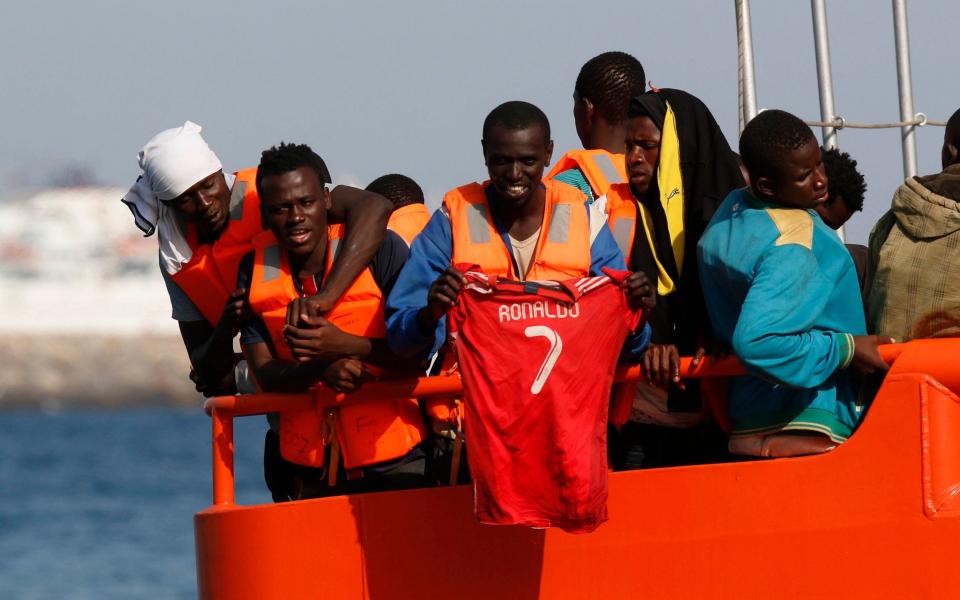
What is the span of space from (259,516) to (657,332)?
1400mm

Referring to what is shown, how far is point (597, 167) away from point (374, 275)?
0.96 meters

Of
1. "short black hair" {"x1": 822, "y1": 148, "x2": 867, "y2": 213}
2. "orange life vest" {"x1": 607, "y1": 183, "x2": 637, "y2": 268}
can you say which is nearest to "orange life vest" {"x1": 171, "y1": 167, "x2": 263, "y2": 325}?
"orange life vest" {"x1": 607, "y1": 183, "x2": 637, "y2": 268}

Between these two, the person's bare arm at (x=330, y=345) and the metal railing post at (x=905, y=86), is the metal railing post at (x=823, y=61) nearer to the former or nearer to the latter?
the metal railing post at (x=905, y=86)

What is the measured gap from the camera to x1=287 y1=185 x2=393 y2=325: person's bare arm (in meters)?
5.22

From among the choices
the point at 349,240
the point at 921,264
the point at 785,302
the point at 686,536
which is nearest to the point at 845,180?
the point at 921,264

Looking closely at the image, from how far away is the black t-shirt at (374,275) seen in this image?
5.48 m

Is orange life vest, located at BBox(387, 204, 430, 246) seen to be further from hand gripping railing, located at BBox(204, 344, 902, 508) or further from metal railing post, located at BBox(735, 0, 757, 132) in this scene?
metal railing post, located at BBox(735, 0, 757, 132)

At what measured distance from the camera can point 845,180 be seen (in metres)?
5.84

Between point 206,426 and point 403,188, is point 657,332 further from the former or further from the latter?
point 206,426

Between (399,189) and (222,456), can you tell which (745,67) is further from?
(222,456)

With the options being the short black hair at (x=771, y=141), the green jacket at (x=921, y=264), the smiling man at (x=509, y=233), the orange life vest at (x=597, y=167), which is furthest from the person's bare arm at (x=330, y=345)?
the green jacket at (x=921, y=264)

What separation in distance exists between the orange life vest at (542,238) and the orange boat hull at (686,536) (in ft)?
2.23

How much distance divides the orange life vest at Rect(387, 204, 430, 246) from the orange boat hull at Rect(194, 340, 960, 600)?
1.27 meters

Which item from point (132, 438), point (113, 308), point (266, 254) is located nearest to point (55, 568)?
point (266, 254)
